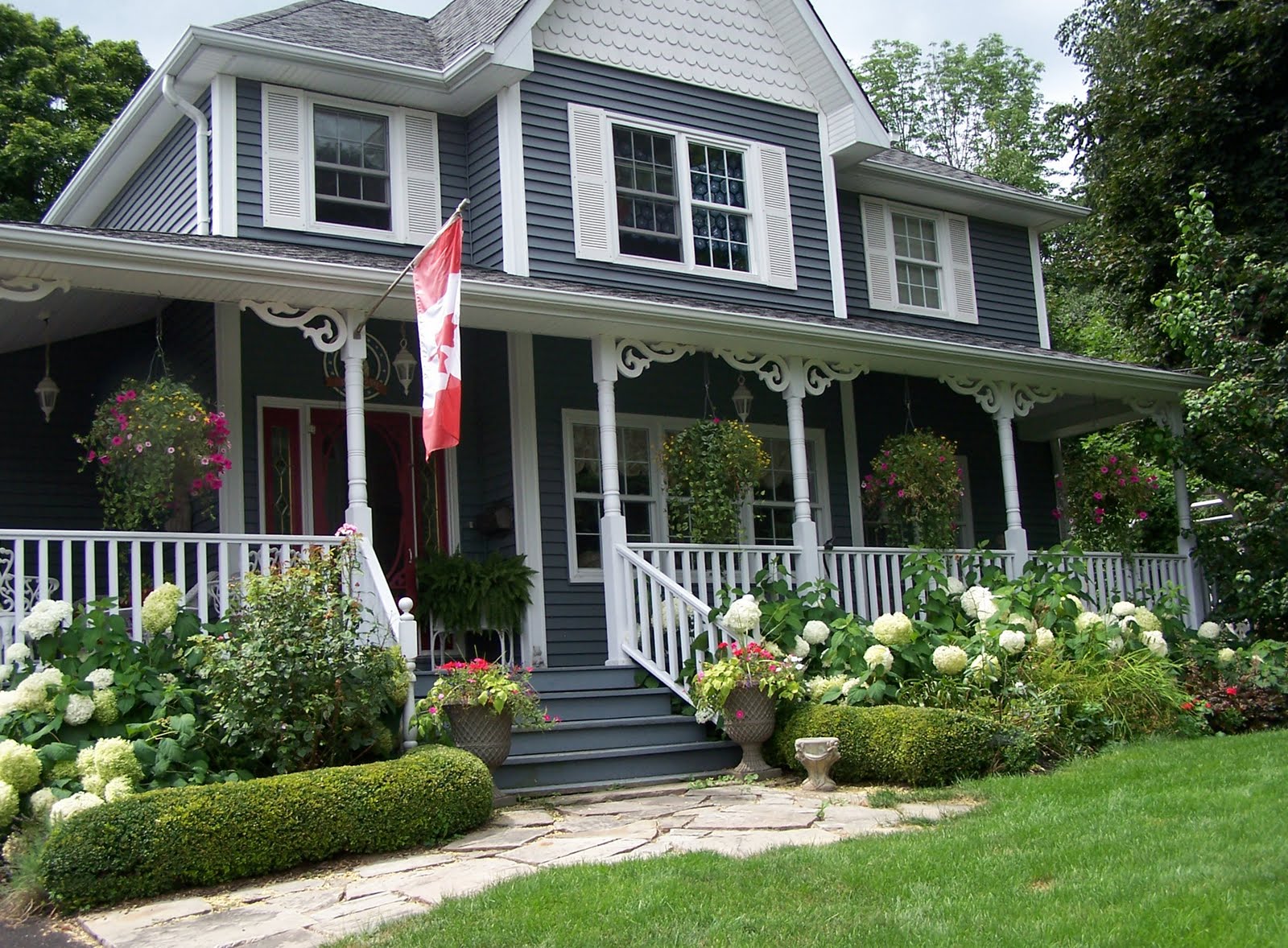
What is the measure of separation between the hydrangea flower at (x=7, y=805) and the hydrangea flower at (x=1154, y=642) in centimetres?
763

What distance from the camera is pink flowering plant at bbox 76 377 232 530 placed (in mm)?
8367

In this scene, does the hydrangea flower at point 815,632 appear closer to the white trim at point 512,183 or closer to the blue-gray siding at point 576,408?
the blue-gray siding at point 576,408

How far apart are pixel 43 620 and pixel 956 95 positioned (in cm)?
3194

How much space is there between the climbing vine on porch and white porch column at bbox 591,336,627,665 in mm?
907

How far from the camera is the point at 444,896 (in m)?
5.07

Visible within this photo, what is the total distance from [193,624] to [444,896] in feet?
9.56

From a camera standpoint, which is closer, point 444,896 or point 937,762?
point 444,896

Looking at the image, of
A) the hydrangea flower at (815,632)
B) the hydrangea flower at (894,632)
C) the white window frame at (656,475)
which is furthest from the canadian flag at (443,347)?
the white window frame at (656,475)

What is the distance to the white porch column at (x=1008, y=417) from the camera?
11.8 meters

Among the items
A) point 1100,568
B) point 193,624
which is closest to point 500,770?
point 193,624

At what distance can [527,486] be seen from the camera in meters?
10.6

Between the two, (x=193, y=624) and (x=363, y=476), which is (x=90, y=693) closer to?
(x=193, y=624)

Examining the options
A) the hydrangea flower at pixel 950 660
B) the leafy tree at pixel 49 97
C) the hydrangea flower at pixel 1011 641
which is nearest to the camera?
the hydrangea flower at pixel 950 660

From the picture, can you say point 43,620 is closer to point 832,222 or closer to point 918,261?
point 832,222
